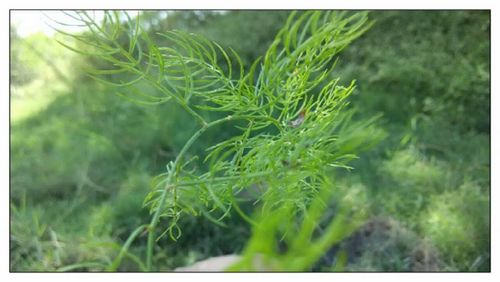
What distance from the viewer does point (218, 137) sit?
1.64 meters

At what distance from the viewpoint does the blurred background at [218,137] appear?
4.59 ft

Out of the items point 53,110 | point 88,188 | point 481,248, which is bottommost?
point 481,248

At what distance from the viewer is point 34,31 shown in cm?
157

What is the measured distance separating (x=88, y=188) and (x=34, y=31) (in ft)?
1.36

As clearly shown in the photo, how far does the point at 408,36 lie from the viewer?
5.32ft

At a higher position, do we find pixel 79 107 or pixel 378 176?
pixel 79 107

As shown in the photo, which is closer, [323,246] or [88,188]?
[323,246]

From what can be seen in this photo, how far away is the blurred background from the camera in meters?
1.40

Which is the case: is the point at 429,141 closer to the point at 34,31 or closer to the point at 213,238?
the point at 213,238

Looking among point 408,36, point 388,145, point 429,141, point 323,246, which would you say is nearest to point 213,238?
point 388,145

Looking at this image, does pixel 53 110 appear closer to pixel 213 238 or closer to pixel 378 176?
pixel 213 238

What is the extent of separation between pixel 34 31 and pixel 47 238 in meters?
0.52

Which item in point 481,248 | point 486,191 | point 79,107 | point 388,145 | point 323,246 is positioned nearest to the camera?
point 323,246
